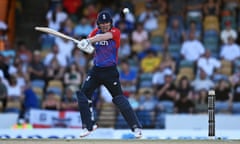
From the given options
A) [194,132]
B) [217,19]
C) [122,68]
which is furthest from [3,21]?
[194,132]

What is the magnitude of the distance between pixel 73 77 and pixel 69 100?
854 mm

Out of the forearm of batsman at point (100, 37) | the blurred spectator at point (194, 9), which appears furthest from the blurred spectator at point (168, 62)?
the forearm of batsman at point (100, 37)

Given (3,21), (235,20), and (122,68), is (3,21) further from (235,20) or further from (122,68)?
(235,20)

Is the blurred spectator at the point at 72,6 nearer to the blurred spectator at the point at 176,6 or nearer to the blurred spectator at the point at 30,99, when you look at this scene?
the blurred spectator at the point at 176,6

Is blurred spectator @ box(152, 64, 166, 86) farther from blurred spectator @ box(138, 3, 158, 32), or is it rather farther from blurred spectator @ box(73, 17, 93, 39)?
blurred spectator @ box(73, 17, 93, 39)

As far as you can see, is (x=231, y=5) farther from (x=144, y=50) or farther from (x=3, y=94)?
(x=3, y=94)

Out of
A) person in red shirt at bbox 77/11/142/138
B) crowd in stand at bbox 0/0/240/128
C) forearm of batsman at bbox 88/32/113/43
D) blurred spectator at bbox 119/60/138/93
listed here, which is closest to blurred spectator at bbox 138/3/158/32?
crowd in stand at bbox 0/0/240/128

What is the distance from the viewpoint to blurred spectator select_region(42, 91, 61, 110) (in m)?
21.1

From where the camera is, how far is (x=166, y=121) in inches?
776

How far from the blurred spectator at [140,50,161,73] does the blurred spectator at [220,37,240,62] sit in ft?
5.83

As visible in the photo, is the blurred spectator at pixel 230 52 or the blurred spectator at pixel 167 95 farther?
the blurred spectator at pixel 230 52

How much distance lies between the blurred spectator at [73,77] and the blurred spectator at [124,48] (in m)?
1.35

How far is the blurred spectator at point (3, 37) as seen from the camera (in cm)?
2353

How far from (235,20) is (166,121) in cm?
476
